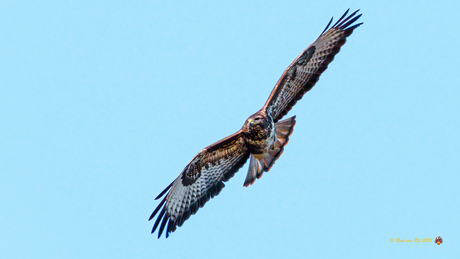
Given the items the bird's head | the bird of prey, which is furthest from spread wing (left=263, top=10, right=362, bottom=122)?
the bird's head

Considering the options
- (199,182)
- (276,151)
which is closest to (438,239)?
(276,151)

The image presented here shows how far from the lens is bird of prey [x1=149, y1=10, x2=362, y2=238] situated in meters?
9.86

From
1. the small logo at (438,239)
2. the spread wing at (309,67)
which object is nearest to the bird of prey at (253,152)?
the spread wing at (309,67)

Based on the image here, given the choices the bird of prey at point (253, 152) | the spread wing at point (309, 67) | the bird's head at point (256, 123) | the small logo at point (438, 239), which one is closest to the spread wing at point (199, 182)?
the bird of prey at point (253, 152)

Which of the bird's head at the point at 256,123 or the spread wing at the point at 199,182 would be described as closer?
the bird's head at the point at 256,123

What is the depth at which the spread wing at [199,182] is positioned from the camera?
9859mm

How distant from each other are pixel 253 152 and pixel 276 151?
1.50 ft

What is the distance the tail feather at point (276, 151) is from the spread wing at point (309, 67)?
0.23 m

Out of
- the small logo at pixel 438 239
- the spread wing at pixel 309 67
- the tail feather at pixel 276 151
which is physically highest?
the spread wing at pixel 309 67

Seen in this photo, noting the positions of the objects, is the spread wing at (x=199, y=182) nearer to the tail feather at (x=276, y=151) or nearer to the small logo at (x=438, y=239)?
the tail feather at (x=276, y=151)

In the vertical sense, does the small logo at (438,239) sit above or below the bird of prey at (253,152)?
below

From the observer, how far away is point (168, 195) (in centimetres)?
993

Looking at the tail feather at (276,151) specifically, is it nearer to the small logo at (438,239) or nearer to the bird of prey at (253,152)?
the bird of prey at (253,152)

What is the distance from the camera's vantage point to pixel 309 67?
10.1 meters
